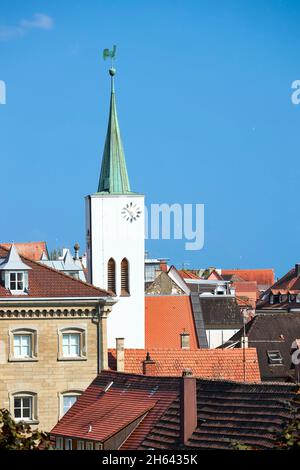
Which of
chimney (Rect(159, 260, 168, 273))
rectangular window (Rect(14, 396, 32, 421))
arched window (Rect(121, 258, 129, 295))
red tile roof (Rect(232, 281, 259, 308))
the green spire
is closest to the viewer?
rectangular window (Rect(14, 396, 32, 421))

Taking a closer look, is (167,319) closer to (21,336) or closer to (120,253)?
(120,253)

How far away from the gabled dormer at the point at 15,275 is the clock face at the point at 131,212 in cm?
2657

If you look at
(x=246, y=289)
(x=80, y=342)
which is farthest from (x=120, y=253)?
(x=246, y=289)

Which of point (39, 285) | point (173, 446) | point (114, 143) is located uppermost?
point (114, 143)

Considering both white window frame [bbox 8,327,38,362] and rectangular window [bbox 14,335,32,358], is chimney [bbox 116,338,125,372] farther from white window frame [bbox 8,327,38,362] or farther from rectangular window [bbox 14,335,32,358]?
rectangular window [bbox 14,335,32,358]

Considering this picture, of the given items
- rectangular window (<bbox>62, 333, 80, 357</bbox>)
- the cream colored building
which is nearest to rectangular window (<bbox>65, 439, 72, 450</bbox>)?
the cream colored building

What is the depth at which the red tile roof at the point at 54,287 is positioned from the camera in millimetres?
59906

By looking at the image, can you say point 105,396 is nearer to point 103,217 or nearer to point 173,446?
point 173,446

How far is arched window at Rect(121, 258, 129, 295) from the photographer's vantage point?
87.9 metres

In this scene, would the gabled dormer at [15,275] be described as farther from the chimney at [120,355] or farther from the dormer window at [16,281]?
the chimney at [120,355]
